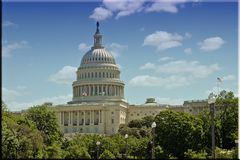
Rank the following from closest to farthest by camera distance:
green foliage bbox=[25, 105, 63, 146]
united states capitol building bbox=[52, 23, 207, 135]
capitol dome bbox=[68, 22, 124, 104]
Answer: green foliage bbox=[25, 105, 63, 146] < united states capitol building bbox=[52, 23, 207, 135] < capitol dome bbox=[68, 22, 124, 104]

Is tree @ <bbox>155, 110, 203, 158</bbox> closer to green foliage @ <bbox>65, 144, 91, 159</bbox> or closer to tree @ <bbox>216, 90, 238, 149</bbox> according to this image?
tree @ <bbox>216, 90, 238, 149</bbox>

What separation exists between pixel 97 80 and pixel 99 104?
14.1 metres

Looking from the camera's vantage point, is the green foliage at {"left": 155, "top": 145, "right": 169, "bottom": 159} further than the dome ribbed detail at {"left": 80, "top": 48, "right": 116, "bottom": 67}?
No

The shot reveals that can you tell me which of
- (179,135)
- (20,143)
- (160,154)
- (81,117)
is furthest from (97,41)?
(160,154)

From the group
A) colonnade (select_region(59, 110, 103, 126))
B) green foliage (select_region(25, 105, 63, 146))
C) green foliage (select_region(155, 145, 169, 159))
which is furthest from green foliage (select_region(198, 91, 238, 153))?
colonnade (select_region(59, 110, 103, 126))

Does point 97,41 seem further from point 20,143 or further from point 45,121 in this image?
point 20,143

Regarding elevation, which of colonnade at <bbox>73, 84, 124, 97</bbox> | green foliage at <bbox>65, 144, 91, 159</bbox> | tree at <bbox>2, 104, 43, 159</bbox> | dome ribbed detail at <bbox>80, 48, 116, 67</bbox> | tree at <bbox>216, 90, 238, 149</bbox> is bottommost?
green foliage at <bbox>65, 144, 91, 159</bbox>

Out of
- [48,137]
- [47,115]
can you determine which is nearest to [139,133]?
[47,115]

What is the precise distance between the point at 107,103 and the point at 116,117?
19.9 feet

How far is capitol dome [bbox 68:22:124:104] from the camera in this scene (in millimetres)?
178625

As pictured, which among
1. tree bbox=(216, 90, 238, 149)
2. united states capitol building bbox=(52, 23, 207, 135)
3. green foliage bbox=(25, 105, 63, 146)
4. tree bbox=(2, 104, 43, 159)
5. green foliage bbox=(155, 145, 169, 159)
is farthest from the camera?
united states capitol building bbox=(52, 23, 207, 135)

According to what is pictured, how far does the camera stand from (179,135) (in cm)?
6600

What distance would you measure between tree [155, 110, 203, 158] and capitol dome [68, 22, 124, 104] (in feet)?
350

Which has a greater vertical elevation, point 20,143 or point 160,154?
point 20,143
